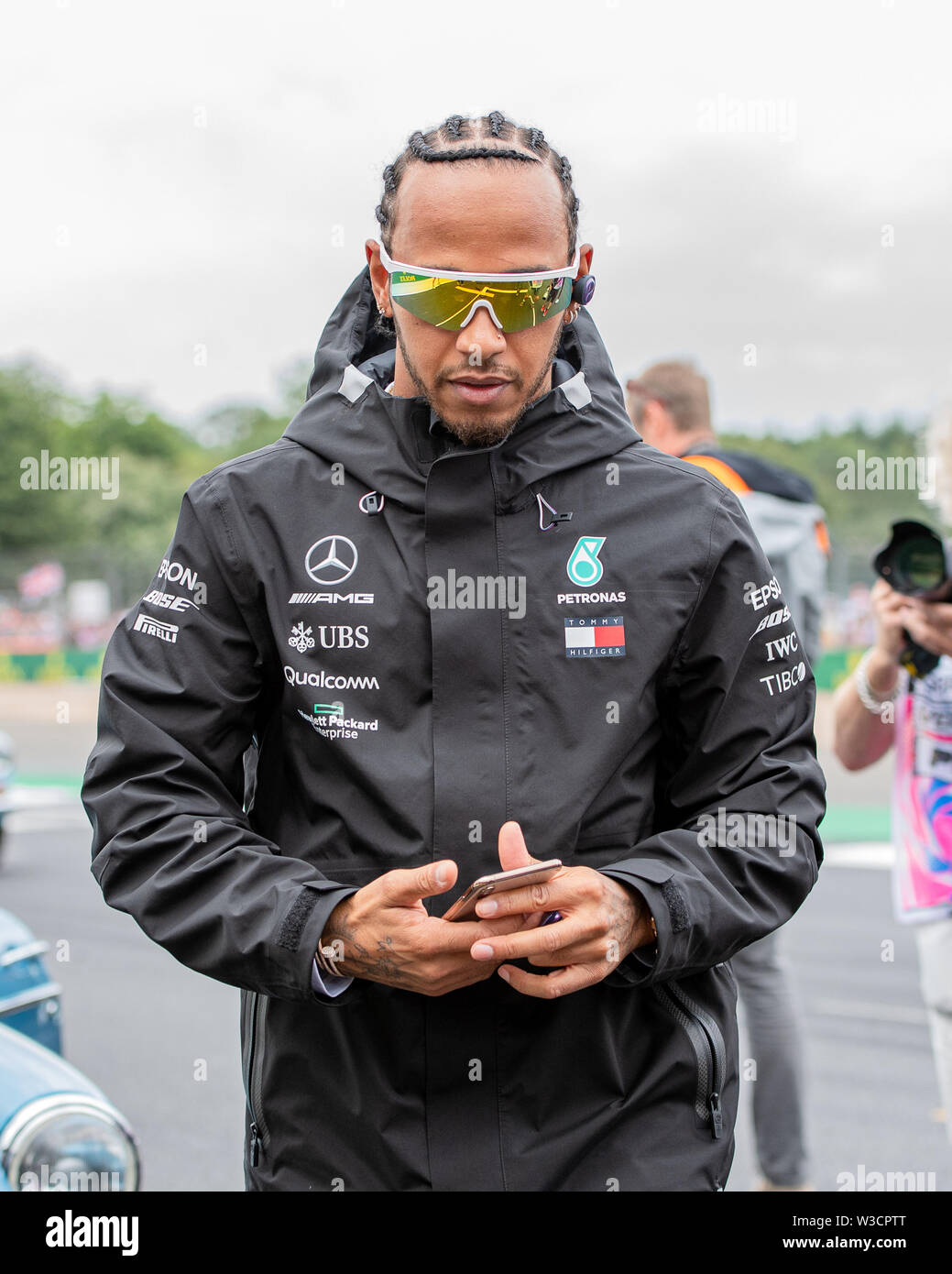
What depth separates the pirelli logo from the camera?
1.88 m

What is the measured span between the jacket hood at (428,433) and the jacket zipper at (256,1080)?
30.1 inches

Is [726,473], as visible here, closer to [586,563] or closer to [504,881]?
[586,563]

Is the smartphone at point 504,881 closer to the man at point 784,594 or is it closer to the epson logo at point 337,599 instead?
the epson logo at point 337,599

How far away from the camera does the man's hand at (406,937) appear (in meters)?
1.69

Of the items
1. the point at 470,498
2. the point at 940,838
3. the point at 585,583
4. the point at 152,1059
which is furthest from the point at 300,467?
the point at 152,1059

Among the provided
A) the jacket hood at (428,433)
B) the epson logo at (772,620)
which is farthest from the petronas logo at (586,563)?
the epson logo at (772,620)

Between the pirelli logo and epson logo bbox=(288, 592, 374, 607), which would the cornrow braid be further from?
the pirelli logo

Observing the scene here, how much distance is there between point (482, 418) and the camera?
189cm

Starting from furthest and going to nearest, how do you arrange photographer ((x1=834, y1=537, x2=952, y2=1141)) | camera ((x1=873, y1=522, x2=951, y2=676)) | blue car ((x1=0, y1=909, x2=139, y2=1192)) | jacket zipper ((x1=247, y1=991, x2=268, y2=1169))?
photographer ((x1=834, y1=537, x2=952, y2=1141)), camera ((x1=873, y1=522, x2=951, y2=676)), blue car ((x1=0, y1=909, x2=139, y2=1192)), jacket zipper ((x1=247, y1=991, x2=268, y2=1169))

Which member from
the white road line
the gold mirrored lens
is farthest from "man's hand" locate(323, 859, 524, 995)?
the white road line

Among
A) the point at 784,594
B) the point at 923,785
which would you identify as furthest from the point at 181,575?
the point at 784,594

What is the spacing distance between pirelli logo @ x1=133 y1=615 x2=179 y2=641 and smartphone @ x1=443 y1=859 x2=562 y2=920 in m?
0.55

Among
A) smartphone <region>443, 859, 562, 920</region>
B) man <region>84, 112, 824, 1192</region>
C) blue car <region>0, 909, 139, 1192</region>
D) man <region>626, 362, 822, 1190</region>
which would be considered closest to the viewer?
smartphone <region>443, 859, 562, 920</region>

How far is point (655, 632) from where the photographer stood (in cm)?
190
